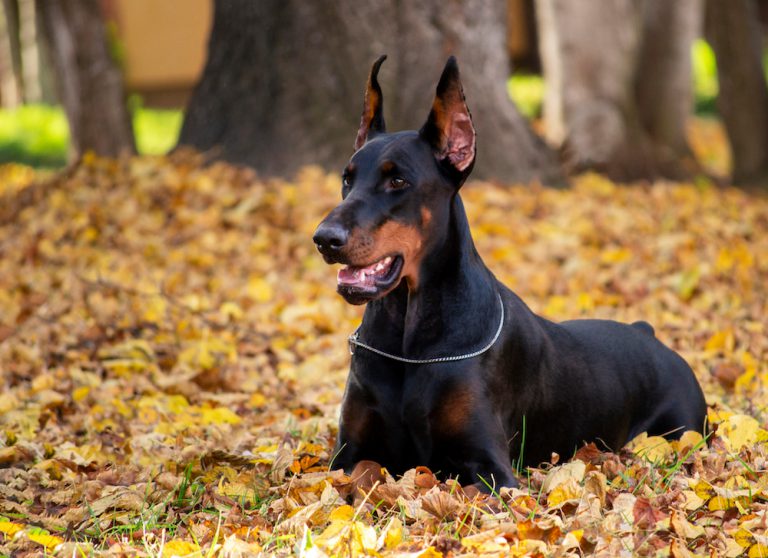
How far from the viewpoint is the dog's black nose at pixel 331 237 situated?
3629 mm

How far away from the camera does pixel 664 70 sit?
13.9 metres

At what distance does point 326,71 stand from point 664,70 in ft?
19.1

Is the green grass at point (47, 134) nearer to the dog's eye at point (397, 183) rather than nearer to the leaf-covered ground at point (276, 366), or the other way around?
the leaf-covered ground at point (276, 366)

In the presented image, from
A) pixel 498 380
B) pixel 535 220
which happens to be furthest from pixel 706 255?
pixel 498 380

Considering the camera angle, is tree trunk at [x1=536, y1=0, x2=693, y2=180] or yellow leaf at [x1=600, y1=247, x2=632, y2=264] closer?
yellow leaf at [x1=600, y1=247, x2=632, y2=264]

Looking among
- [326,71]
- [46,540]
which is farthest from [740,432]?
[326,71]

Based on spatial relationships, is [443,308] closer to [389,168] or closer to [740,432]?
[389,168]

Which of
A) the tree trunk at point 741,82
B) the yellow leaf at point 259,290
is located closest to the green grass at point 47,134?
the tree trunk at point 741,82

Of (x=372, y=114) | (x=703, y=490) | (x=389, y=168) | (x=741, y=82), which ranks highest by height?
(x=372, y=114)

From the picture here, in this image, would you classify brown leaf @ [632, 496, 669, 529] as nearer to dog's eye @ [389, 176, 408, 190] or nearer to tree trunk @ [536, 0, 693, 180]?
dog's eye @ [389, 176, 408, 190]

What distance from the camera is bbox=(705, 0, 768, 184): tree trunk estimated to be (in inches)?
492

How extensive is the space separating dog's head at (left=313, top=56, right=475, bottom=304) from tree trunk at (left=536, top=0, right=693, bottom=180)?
8454mm

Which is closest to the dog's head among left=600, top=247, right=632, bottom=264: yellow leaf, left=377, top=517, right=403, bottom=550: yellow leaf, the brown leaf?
left=377, top=517, right=403, bottom=550: yellow leaf

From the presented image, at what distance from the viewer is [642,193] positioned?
1109 centimetres
